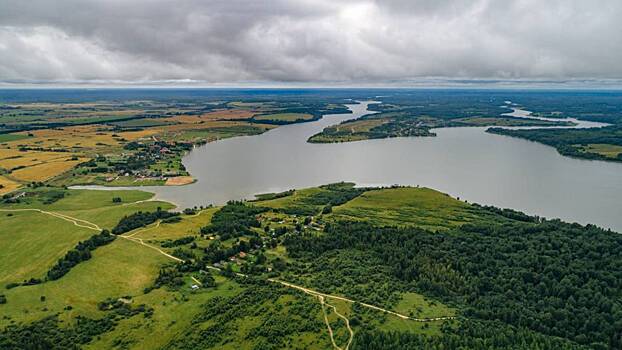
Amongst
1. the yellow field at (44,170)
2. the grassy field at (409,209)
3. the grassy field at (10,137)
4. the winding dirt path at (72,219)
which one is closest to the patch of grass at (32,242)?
the winding dirt path at (72,219)

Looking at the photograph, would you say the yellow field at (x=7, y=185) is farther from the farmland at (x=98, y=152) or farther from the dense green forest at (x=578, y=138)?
the dense green forest at (x=578, y=138)

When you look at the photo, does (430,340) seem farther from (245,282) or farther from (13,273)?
(13,273)

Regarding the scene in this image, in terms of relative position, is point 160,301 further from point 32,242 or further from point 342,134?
point 342,134

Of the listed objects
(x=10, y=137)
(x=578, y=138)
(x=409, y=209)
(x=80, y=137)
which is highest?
(x=10, y=137)

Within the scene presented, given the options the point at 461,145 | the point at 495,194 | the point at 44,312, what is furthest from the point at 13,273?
the point at 461,145

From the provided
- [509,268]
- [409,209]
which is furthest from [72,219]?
[509,268]

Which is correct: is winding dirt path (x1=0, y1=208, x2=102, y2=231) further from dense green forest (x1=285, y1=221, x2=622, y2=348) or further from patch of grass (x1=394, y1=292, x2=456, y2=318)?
patch of grass (x1=394, y1=292, x2=456, y2=318)
